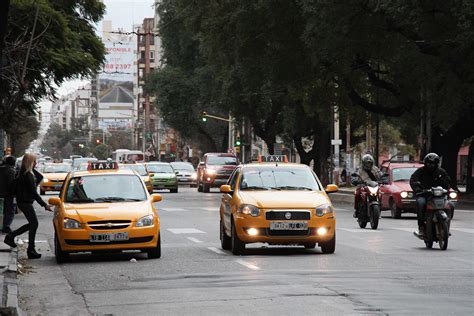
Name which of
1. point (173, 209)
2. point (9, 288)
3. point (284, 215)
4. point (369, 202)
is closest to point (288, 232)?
point (284, 215)

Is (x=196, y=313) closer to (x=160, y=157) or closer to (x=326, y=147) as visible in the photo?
(x=326, y=147)

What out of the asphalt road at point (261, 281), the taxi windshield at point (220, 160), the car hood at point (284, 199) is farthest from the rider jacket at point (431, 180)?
the taxi windshield at point (220, 160)

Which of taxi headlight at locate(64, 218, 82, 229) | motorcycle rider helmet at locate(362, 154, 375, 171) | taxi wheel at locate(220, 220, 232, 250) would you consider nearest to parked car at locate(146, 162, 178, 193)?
motorcycle rider helmet at locate(362, 154, 375, 171)

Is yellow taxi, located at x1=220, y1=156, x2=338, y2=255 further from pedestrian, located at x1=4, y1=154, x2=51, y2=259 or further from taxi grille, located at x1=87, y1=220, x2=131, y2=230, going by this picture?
Answer: pedestrian, located at x1=4, y1=154, x2=51, y2=259

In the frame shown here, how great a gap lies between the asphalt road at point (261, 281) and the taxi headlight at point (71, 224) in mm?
590

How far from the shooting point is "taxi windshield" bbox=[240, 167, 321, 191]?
20016 mm

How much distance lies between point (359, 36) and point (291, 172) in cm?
2581

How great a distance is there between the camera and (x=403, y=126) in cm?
7444

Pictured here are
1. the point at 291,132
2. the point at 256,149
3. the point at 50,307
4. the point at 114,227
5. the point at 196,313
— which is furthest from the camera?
the point at 256,149

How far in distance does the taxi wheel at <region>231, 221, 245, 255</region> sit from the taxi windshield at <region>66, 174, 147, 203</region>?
158cm

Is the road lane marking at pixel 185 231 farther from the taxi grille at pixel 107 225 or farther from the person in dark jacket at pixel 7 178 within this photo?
the taxi grille at pixel 107 225

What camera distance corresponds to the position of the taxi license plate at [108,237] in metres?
18.4

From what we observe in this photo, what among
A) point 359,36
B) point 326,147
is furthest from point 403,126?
point 359,36

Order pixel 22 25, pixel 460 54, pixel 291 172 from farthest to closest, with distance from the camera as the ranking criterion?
pixel 460 54
pixel 22 25
pixel 291 172
